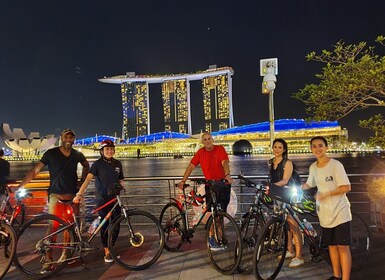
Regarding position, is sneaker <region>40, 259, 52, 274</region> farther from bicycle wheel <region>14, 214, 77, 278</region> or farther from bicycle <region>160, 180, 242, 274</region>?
bicycle <region>160, 180, 242, 274</region>

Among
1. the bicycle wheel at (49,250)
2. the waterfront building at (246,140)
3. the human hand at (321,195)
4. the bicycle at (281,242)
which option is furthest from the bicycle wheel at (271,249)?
the waterfront building at (246,140)

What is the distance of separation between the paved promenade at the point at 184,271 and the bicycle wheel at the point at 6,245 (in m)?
0.18

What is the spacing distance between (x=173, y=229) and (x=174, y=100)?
171631 mm

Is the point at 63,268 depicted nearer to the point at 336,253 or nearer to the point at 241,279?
the point at 241,279

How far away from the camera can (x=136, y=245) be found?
4.57 meters

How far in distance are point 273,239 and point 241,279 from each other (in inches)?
23.9

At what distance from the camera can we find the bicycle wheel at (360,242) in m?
4.28

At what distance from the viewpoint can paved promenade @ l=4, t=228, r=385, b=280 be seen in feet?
13.2

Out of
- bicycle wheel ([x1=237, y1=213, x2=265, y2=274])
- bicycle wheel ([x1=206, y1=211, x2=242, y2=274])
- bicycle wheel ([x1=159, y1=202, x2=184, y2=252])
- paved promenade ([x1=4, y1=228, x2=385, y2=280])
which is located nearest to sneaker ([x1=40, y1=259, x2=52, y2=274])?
paved promenade ([x1=4, y1=228, x2=385, y2=280])

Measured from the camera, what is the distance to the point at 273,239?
3844 mm

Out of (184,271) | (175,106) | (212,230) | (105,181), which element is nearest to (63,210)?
(105,181)

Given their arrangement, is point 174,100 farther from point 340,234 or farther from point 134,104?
point 340,234

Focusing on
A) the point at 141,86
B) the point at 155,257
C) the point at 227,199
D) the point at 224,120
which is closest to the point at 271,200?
the point at 227,199

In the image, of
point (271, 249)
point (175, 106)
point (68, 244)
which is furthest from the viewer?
point (175, 106)
